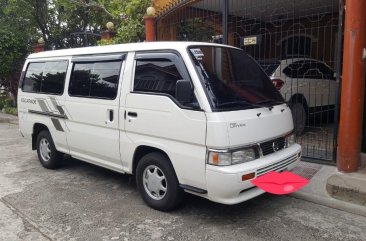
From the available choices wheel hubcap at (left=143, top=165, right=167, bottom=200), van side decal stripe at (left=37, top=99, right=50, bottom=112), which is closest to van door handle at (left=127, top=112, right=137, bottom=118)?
wheel hubcap at (left=143, top=165, right=167, bottom=200)

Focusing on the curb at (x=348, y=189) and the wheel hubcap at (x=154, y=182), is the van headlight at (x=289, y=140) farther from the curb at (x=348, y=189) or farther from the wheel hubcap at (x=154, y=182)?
the wheel hubcap at (x=154, y=182)

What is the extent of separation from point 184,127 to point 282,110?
1340 millimetres

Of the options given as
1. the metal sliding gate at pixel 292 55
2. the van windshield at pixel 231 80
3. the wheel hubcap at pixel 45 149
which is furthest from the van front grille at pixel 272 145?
the wheel hubcap at pixel 45 149

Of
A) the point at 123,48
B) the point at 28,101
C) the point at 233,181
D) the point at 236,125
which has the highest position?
the point at 123,48

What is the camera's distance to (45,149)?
658cm

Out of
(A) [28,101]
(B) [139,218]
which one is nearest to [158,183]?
(B) [139,218]

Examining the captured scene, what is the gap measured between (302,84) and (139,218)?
5087 mm

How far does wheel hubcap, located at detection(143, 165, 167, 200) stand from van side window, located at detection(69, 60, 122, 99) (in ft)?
3.63

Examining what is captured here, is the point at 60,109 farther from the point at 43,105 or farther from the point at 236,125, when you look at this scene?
the point at 236,125

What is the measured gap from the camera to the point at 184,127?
402 cm

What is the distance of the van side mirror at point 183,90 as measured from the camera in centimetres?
389

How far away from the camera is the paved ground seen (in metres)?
3.97

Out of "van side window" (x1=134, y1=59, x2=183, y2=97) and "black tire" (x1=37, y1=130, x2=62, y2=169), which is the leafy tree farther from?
"van side window" (x1=134, y1=59, x2=183, y2=97)

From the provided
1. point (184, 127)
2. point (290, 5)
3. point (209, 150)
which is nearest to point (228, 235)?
point (209, 150)
